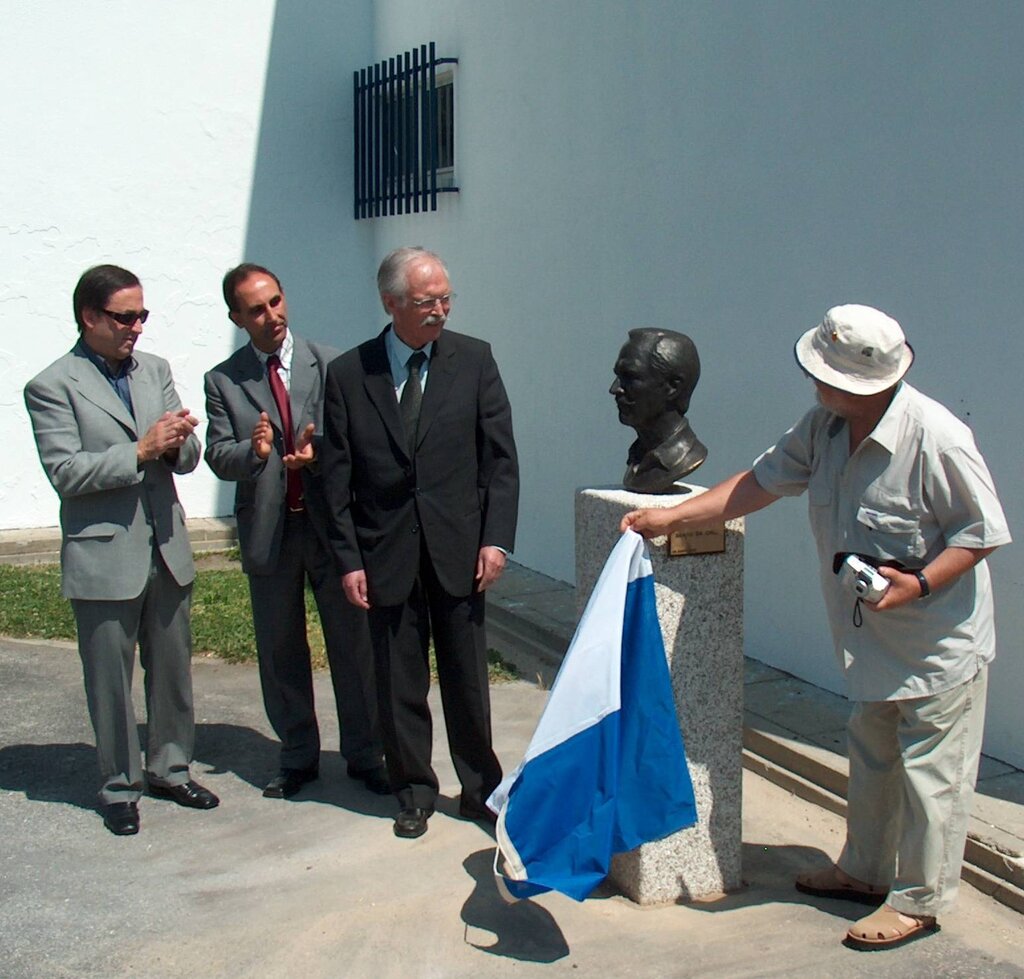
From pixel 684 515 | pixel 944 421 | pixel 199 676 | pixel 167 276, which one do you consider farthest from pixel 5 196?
pixel 944 421

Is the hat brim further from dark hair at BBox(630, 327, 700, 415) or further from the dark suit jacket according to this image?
the dark suit jacket

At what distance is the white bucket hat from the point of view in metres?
3.47

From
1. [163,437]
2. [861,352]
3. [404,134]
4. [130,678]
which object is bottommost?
Answer: [130,678]

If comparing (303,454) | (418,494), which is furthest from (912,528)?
(303,454)

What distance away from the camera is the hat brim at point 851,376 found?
11.4 ft

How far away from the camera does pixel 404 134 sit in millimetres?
9703

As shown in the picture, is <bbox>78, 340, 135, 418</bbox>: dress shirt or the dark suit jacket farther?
<bbox>78, 340, 135, 418</bbox>: dress shirt

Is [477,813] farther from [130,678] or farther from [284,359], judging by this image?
[284,359]

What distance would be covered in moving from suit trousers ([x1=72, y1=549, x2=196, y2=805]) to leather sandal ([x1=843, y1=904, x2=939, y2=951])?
2.60 meters

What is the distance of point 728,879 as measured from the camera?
421 cm

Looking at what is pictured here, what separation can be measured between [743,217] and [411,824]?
324cm

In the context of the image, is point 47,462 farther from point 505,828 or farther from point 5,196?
point 5,196

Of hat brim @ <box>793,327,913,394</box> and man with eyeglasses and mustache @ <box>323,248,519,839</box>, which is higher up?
hat brim @ <box>793,327,913,394</box>

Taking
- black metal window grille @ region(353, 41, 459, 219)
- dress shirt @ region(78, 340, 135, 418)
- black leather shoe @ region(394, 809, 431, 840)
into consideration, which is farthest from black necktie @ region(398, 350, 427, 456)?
black metal window grille @ region(353, 41, 459, 219)
